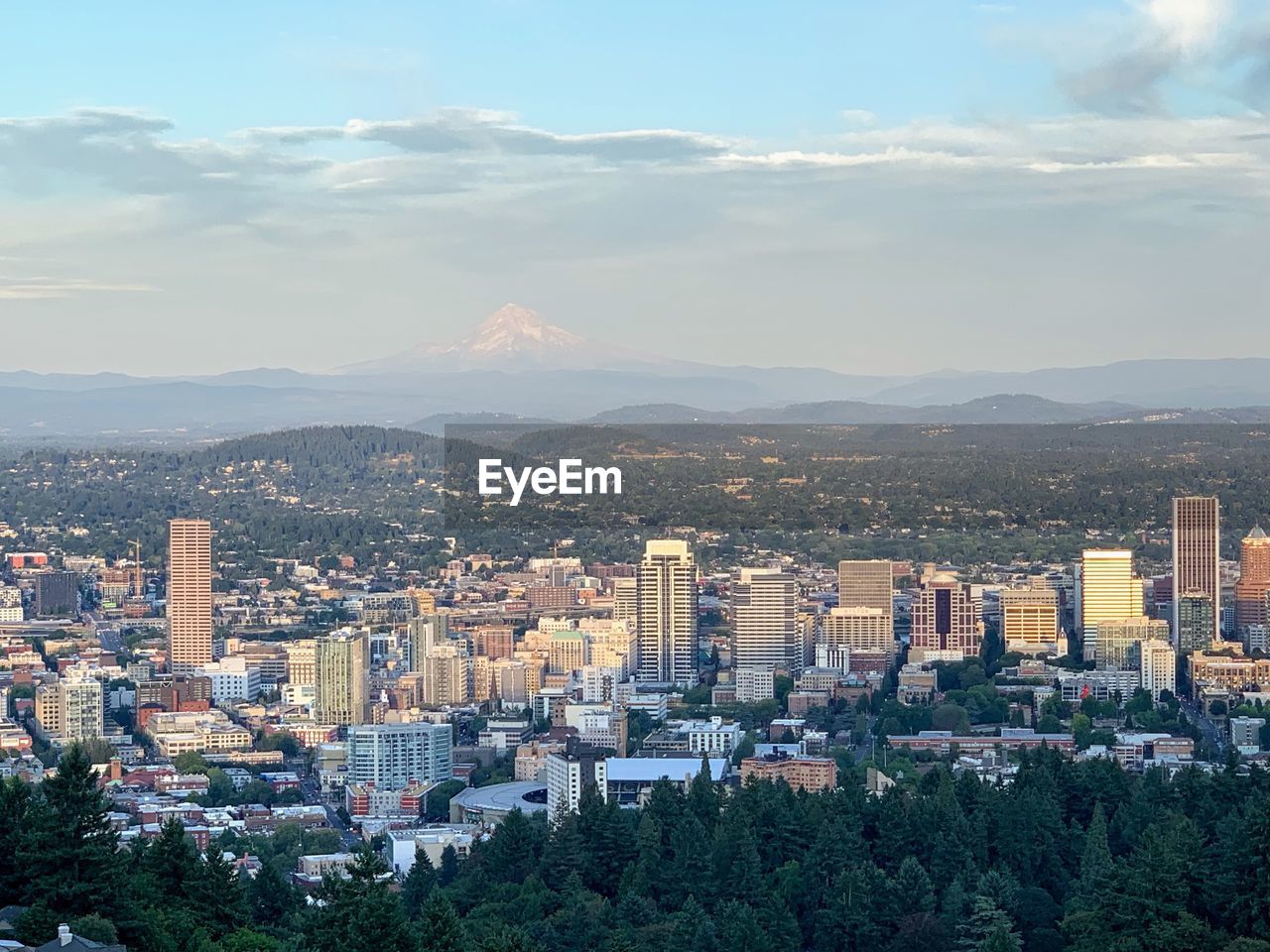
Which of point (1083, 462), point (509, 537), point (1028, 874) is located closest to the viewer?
point (1028, 874)

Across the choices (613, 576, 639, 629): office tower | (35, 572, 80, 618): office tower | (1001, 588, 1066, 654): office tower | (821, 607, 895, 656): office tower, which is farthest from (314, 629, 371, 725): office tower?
(35, 572, 80, 618): office tower

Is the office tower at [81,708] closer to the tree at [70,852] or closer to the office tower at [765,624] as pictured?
the office tower at [765,624]

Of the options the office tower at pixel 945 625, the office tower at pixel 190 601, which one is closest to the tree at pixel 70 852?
the office tower at pixel 190 601

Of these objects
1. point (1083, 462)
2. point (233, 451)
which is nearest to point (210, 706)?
point (1083, 462)

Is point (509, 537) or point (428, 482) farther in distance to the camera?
point (428, 482)

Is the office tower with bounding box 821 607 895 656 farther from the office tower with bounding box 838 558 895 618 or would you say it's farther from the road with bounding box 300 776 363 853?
the road with bounding box 300 776 363 853

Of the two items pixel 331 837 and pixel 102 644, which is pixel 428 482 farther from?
pixel 331 837
